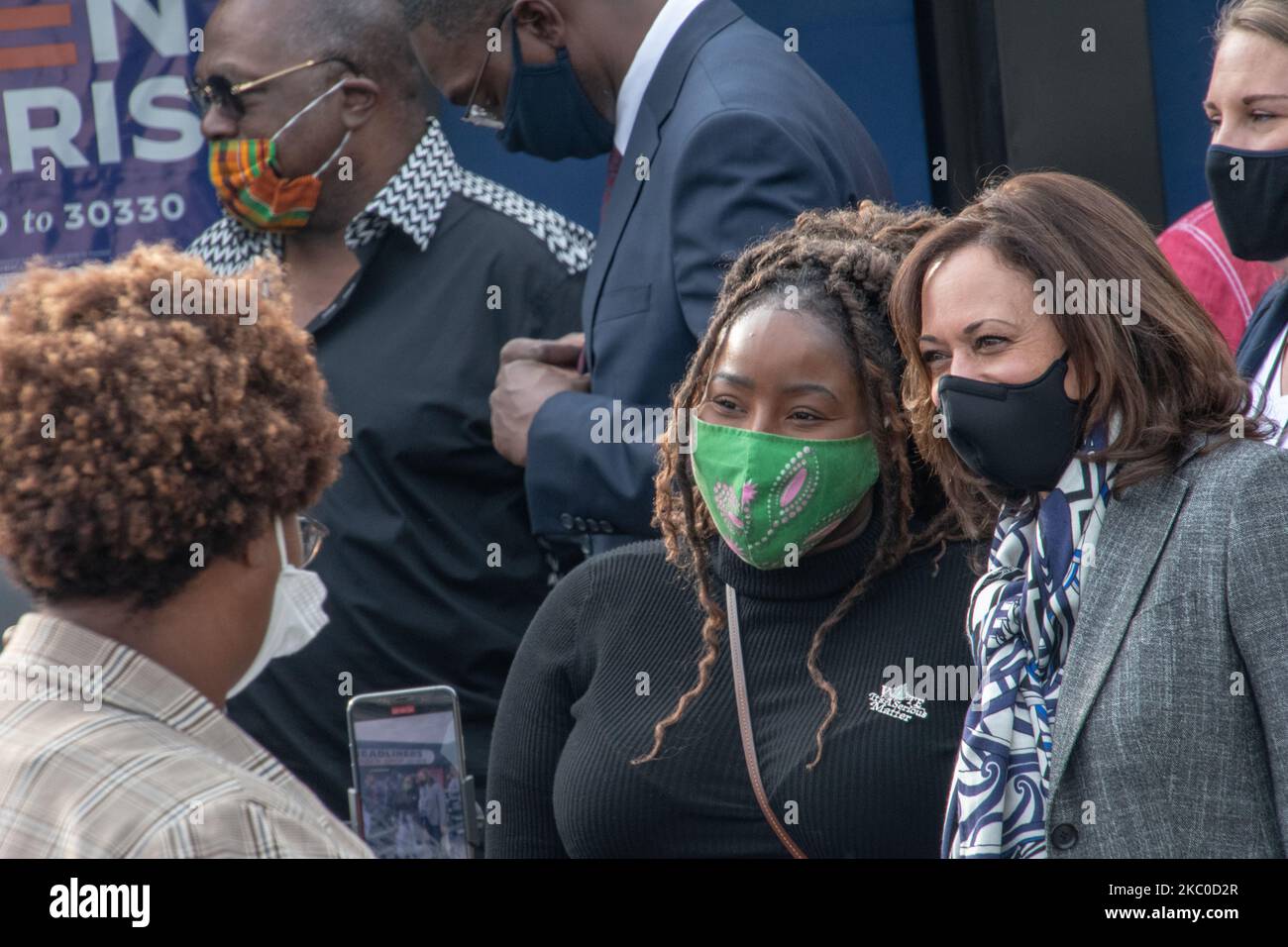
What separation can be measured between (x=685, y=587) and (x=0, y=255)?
2.48 meters

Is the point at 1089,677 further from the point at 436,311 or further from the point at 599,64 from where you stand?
the point at 436,311

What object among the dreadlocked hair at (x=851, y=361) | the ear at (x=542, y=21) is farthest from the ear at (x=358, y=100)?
the dreadlocked hair at (x=851, y=361)

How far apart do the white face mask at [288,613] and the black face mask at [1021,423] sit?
0.95 meters

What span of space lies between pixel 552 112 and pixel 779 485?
1.20m

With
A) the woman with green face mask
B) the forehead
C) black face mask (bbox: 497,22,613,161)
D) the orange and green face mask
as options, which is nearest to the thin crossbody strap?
the woman with green face mask

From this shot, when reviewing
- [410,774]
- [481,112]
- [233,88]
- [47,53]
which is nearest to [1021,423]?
[410,774]

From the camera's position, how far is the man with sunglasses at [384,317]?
3.69 metres

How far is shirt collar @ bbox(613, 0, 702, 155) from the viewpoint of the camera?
332cm

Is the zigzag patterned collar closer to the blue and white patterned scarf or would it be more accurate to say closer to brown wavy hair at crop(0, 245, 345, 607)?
the blue and white patterned scarf

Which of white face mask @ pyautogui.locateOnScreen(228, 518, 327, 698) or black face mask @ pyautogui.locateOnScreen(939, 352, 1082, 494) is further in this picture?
black face mask @ pyautogui.locateOnScreen(939, 352, 1082, 494)

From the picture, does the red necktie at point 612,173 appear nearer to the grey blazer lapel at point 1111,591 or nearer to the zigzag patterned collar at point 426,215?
the zigzag patterned collar at point 426,215

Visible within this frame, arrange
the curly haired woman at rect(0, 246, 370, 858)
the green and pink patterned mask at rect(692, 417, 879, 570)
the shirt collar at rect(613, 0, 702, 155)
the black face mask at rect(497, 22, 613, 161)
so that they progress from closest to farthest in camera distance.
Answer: the curly haired woman at rect(0, 246, 370, 858), the green and pink patterned mask at rect(692, 417, 879, 570), the shirt collar at rect(613, 0, 702, 155), the black face mask at rect(497, 22, 613, 161)

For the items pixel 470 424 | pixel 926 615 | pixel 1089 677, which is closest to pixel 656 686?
pixel 926 615

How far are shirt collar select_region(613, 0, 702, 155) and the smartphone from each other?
123 cm
